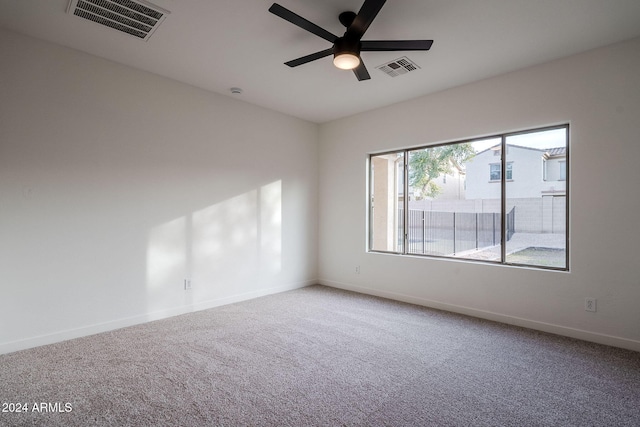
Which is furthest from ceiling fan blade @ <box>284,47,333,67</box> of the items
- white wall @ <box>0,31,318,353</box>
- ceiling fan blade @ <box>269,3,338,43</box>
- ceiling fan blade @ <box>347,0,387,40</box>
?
white wall @ <box>0,31,318,353</box>

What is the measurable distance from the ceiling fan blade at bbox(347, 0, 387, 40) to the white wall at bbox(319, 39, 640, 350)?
1498 millimetres

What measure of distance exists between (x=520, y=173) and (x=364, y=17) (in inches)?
105

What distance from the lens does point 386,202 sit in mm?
5082

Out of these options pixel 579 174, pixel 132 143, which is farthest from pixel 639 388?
pixel 132 143

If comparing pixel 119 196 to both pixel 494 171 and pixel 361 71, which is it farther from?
pixel 494 171

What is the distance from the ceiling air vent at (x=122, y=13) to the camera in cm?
250

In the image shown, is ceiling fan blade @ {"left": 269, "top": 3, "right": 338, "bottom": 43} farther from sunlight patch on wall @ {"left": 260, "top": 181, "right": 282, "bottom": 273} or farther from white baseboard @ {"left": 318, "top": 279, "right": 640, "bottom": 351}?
white baseboard @ {"left": 318, "top": 279, "right": 640, "bottom": 351}

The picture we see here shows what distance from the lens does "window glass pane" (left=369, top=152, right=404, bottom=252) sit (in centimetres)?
490

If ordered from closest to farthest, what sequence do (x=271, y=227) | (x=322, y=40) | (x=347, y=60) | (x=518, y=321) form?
(x=347, y=60) → (x=322, y=40) → (x=518, y=321) → (x=271, y=227)

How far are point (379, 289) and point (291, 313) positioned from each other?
1510 millimetres

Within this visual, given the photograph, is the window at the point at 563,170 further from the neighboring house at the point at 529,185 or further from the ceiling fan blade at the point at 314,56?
the ceiling fan blade at the point at 314,56

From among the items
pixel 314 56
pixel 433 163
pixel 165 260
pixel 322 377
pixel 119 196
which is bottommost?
pixel 322 377

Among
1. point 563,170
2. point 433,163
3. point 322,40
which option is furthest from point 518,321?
point 322,40

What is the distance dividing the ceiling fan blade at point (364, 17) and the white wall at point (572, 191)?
1.50 m
